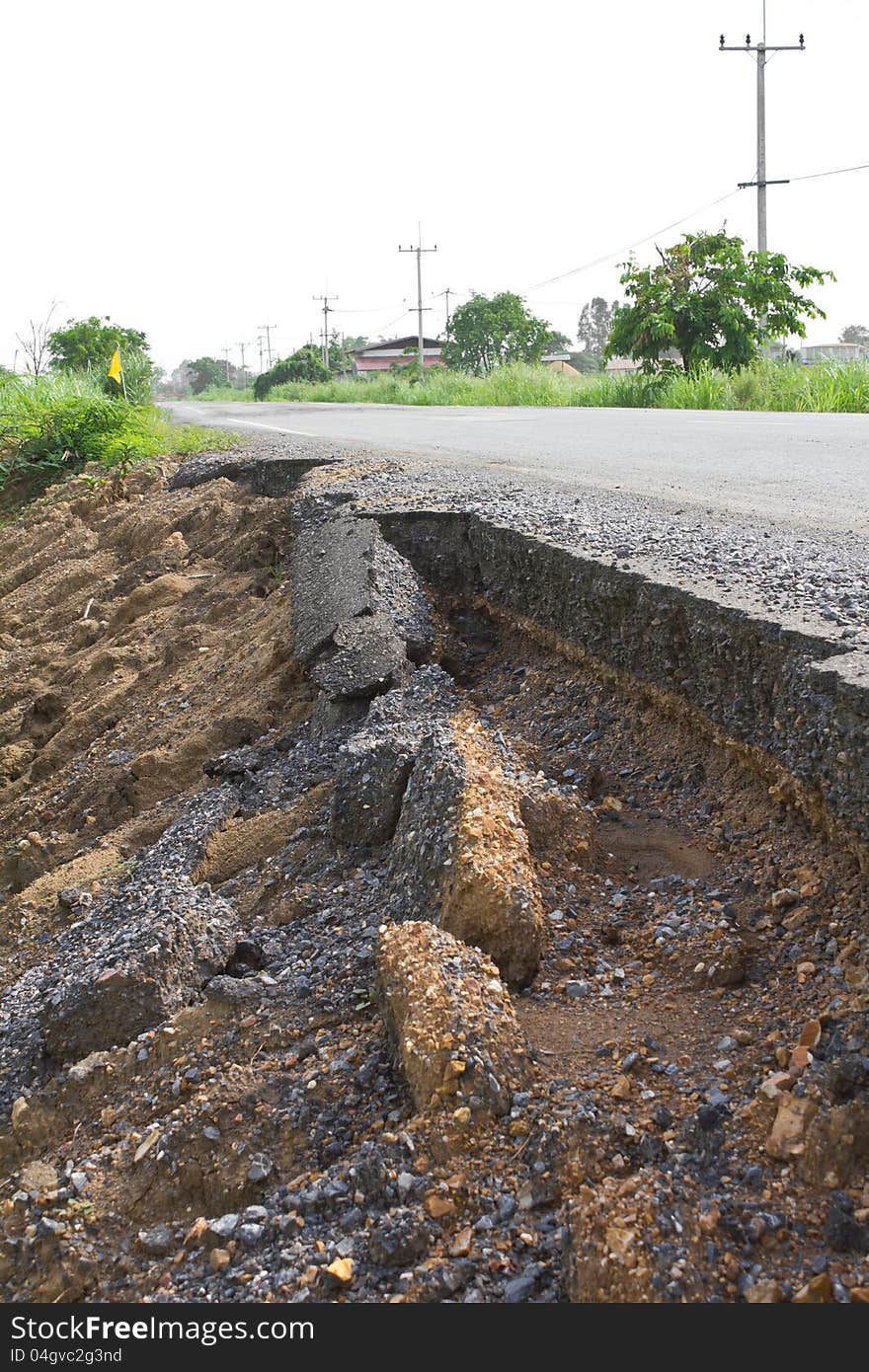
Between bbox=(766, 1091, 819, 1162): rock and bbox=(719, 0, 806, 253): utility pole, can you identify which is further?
bbox=(719, 0, 806, 253): utility pole

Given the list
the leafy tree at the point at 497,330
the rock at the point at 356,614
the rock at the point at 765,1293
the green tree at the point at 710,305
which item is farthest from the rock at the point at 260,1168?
the leafy tree at the point at 497,330

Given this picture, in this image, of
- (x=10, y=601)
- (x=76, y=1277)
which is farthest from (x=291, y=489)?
(x=76, y=1277)

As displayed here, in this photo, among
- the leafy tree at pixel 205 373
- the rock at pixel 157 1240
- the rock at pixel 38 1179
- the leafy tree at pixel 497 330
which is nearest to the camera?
the rock at pixel 157 1240

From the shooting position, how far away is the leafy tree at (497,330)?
5462 cm

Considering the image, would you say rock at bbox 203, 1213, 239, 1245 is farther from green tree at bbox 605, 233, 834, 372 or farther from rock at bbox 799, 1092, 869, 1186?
green tree at bbox 605, 233, 834, 372

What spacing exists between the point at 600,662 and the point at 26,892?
2.19 m

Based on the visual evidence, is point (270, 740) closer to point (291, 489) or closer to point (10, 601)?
point (291, 489)

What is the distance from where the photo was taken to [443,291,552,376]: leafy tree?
5462 centimetres

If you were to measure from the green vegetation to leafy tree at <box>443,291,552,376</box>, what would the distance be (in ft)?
146

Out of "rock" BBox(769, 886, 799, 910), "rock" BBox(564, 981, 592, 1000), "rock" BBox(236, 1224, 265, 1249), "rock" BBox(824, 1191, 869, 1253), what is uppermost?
"rock" BBox(769, 886, 799, 910)

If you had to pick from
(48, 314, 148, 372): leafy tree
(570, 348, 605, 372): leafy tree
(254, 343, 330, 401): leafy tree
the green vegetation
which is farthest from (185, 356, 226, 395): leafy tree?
the green vegetation

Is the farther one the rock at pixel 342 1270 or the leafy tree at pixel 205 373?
the leafy tree at pixel 205 373

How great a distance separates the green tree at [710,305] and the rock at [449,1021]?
63.3 feet

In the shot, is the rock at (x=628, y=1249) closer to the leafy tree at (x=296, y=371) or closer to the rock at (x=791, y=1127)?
the rock at (x=791, y=1127)
